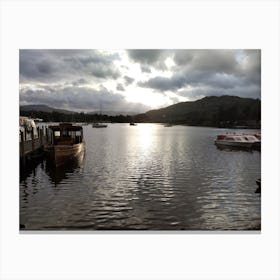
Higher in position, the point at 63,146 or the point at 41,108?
the point at 41,108

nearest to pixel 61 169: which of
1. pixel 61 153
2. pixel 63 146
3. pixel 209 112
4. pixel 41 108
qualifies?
pixel 61 153

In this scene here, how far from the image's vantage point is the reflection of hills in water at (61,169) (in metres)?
18.1

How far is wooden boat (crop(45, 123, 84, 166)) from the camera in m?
21.9

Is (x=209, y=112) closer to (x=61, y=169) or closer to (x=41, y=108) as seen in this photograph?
(x=41, y=108)

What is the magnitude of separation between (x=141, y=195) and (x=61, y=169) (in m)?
8.56

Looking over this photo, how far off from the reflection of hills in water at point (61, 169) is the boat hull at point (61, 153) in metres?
0.25

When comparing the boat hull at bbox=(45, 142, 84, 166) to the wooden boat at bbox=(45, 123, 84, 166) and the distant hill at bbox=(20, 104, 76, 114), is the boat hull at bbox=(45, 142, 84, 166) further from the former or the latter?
the distant hill at bbox=(20, 104, 76, 114)

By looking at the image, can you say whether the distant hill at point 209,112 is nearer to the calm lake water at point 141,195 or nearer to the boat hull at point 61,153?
the calm lake water at point 141,195

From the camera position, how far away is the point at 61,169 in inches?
823
